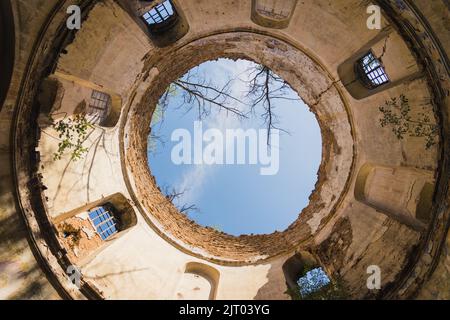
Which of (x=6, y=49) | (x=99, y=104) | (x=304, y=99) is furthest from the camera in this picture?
(x=304, y=99)

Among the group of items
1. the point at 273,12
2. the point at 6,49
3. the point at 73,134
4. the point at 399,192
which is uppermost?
the point at 273,12

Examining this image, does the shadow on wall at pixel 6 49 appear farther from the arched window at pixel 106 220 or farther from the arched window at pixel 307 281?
the arched window at pixel 307 281

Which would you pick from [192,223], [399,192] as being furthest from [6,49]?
[399,192]

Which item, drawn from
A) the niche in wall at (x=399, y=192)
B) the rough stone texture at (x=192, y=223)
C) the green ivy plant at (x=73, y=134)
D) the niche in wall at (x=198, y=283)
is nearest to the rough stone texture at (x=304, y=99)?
the rough stone texture at (x=192, y=223)

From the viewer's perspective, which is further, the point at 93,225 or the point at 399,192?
the point at 93,225

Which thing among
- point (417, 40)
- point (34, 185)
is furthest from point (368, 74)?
point (34, 185)

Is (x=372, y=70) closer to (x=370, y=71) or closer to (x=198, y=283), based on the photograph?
(x=370, y=71)
